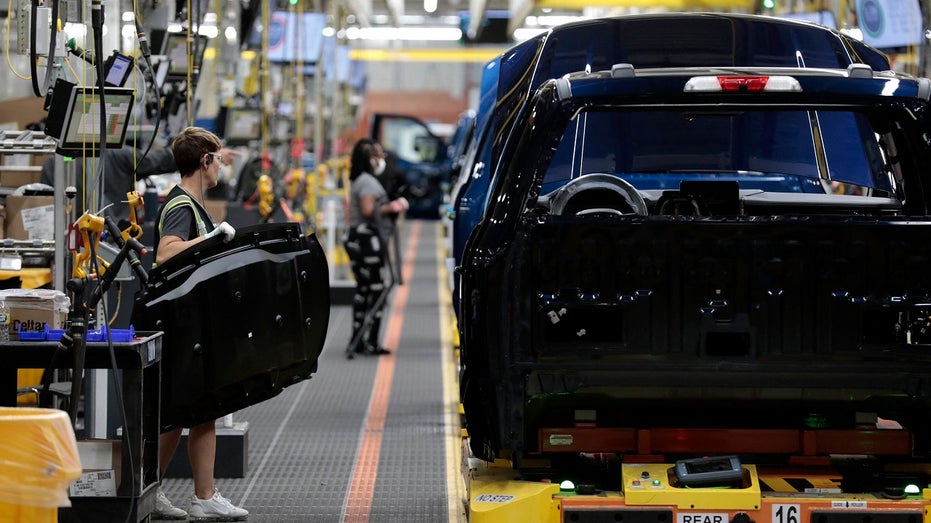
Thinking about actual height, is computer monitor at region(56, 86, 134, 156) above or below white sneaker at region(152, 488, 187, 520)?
above

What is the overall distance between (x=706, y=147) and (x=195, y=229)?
2.57 meters

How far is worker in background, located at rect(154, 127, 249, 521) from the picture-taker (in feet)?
18.6

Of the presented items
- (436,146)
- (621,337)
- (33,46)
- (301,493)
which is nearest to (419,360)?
(301,493)

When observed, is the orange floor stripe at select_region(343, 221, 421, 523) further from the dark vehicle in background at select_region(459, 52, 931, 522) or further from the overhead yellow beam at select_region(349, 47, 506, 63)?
the overhead yellow beam at select_region(349, 47, 506, 63)

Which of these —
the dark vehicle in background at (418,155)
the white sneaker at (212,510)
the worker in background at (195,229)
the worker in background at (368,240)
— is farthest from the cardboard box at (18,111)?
the dark vehicle in background at (418,155)

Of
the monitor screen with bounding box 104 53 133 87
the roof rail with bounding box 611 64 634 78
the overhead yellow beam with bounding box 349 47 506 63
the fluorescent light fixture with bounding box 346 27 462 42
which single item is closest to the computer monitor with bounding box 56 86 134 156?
the monitor screen with bounding box 104 53 133 87

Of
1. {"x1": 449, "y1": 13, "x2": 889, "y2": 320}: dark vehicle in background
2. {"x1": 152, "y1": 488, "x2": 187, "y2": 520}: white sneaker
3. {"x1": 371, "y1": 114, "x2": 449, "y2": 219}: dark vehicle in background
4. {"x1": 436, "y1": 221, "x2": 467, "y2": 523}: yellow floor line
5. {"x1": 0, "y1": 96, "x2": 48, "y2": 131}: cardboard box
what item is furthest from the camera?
{"x1": 371, "y1": 114, "x2": 449, "y2": 219}: dark vehicle in background

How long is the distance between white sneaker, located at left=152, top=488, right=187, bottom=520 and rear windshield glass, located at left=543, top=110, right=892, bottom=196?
7.79 ft

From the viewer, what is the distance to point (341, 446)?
7.78 meters

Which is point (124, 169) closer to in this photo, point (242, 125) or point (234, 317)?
point (242, 125)

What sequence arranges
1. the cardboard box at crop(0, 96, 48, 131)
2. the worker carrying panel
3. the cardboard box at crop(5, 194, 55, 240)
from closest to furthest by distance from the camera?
the worker carrying panel < the cardboard box at crop(5, 194, 55, 240) < the cardboard box at crop(0, 96, 48, 131)

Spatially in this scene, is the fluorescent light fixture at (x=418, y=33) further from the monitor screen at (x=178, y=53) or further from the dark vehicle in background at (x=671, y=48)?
the dark vehicle in background at (x=671, y=48)

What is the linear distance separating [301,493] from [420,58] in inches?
1712

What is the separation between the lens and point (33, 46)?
241 inches
